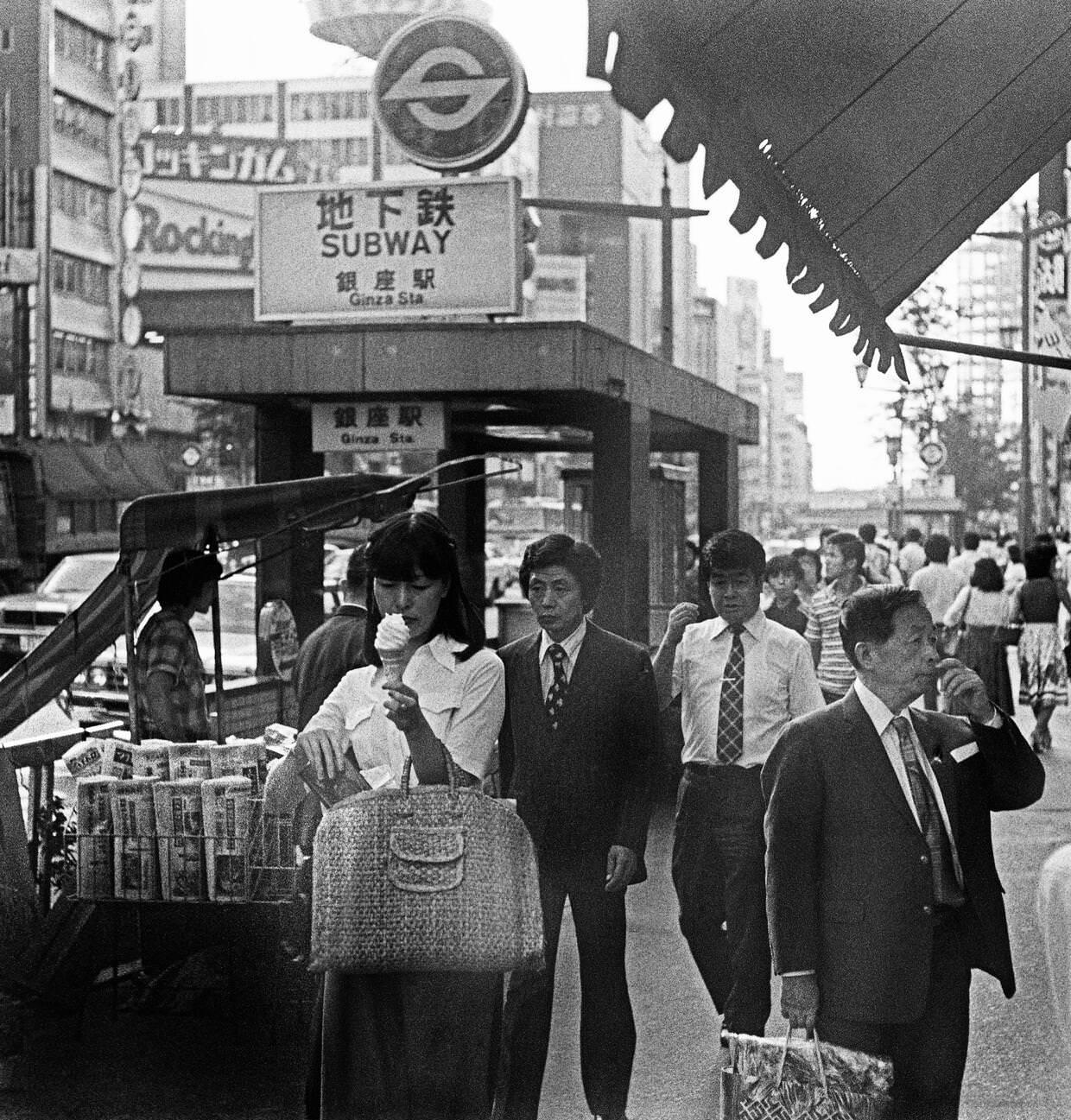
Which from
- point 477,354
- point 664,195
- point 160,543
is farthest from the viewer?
point 664,195

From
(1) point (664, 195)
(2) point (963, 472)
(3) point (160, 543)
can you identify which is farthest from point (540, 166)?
(3) point (160, 543)

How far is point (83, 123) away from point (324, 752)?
51.5 m

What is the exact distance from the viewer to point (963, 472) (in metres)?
48.1

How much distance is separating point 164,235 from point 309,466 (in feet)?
140

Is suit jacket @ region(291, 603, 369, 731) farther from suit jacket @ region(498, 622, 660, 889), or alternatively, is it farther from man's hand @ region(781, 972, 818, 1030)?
man's hand @ region(781, 972, 818, 1030)

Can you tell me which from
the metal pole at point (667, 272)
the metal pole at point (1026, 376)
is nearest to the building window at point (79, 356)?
the metal pole at point (1026, 376)

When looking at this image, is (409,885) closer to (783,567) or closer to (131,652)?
(131,652)

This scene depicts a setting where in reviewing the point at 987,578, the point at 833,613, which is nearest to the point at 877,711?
the point at 833,613

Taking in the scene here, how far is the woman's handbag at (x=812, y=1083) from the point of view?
163 inches

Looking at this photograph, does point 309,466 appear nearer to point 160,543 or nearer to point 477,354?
point 477,354

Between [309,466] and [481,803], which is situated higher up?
[309,466]

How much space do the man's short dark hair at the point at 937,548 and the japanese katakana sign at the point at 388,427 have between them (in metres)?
4.56

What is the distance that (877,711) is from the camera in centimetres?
447

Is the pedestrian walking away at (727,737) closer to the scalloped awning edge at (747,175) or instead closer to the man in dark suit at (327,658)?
→ the scalloped awning edge at (747,175)
